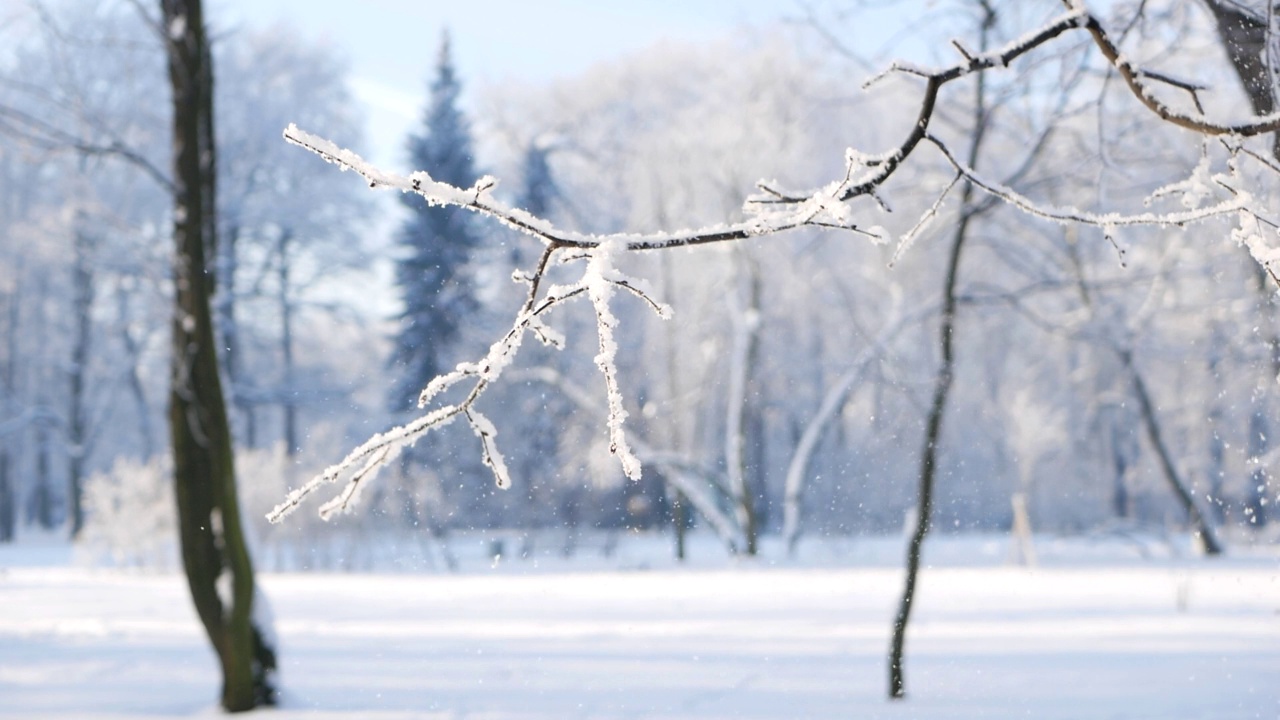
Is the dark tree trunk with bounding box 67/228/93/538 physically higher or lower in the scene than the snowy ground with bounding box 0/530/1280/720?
higher

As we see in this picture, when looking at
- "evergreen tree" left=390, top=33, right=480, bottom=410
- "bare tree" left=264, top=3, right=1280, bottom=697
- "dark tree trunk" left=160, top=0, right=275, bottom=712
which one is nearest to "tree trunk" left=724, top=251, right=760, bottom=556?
"evergreen tree" left=390, top=33, right=480, bottom=410

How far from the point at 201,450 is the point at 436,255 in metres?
10.9

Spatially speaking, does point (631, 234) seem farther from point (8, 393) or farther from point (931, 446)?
point (8, 393)

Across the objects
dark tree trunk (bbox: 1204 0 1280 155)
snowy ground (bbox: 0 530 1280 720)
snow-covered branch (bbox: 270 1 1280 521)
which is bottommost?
snowy ground (bbox: 0 530 1280 720)

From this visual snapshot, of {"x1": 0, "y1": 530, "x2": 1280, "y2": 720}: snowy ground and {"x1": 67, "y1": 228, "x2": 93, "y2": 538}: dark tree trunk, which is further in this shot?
{"x1": 67, "y1": 228, "x2": 93, "y2": 538}: dark tree trunk

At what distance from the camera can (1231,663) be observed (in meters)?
6.08

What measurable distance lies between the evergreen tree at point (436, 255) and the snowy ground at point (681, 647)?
451 centimetres

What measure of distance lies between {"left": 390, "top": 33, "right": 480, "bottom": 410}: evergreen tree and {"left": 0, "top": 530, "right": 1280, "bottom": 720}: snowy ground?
4509 mm

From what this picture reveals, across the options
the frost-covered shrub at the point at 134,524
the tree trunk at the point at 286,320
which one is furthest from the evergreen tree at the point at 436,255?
the frost-covered shrub at the point at 134,524

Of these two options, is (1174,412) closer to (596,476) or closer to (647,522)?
(647,522)

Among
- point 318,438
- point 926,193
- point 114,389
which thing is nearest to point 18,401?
point 114,389

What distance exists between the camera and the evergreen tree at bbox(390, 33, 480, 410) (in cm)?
1577

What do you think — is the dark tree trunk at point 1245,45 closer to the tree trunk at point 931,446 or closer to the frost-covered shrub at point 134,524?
the tree trunk at point 931,446

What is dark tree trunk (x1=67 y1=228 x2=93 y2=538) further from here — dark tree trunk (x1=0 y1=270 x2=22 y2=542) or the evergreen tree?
the evergreen tree
